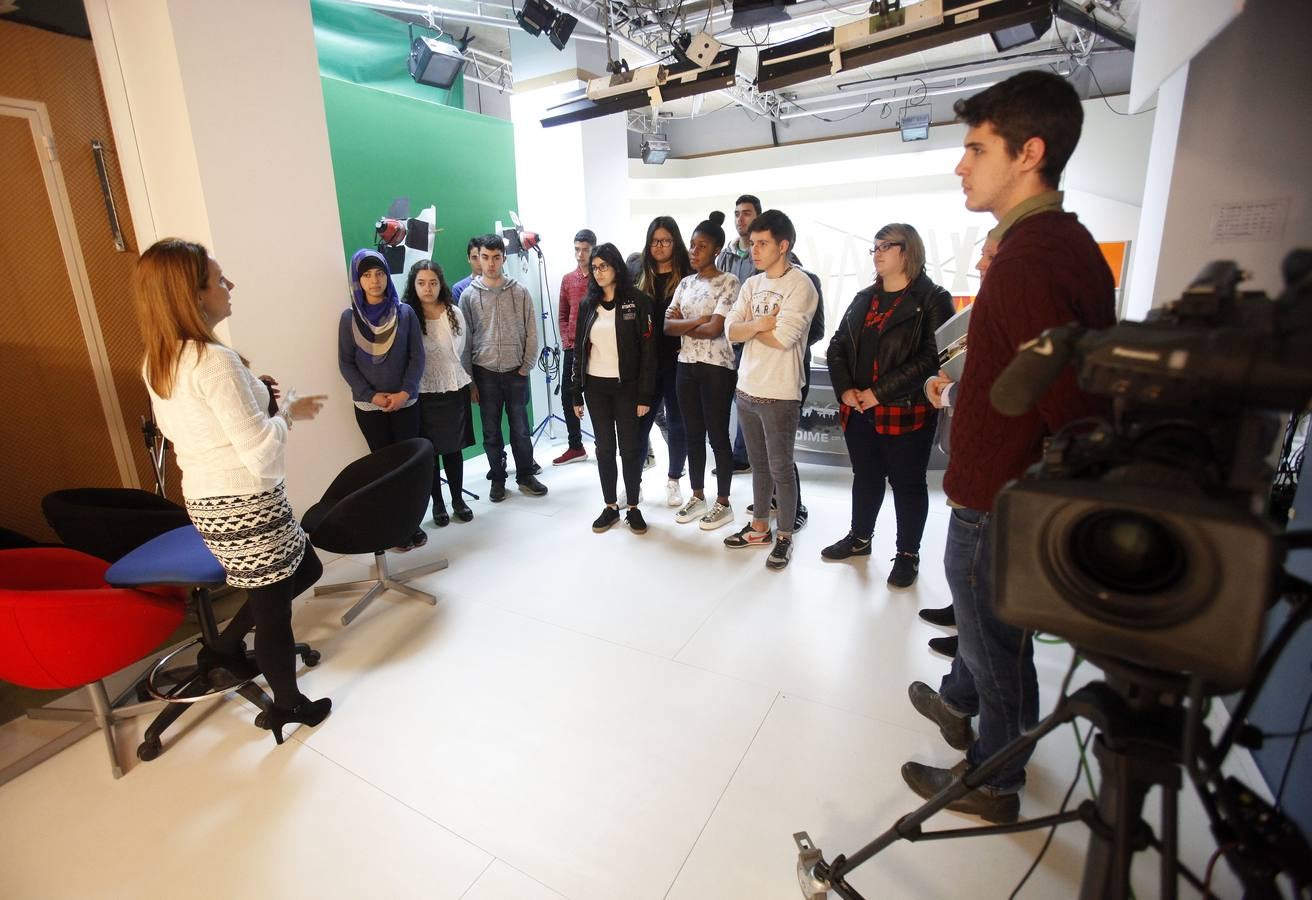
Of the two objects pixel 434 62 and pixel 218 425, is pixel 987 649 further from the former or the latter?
pixel 434 62

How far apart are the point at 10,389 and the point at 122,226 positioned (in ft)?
2.64

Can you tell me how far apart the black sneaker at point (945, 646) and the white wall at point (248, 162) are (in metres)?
2.84

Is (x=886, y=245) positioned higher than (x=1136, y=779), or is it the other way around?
(x=886, y=245)

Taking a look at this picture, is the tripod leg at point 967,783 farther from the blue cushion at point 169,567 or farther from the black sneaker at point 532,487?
the black sneaker at point 532,487

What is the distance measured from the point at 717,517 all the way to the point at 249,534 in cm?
227

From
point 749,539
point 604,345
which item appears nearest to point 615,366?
point 604,345

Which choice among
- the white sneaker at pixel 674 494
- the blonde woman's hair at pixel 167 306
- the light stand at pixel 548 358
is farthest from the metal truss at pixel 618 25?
the blonde woman's hair at pixel 167 306

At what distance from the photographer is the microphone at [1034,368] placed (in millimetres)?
764

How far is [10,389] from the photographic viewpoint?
7.86 ft

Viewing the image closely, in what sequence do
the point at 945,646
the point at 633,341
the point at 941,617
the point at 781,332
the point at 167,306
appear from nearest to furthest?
the point at 167,306 < the point at 945,646 < the point at 941,617 < the point at 781,332 < the point at 633,341

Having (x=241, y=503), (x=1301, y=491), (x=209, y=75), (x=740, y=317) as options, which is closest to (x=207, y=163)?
(x=209, y=75)

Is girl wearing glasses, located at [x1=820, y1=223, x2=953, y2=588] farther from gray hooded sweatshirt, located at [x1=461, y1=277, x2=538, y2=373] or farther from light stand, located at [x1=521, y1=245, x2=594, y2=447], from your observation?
light stand, located at [x1=521, y1=245, x2=594, y2=447]

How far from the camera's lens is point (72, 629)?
1.67 metres

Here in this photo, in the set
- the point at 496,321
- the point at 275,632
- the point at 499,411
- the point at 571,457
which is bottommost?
the point at 571,457
